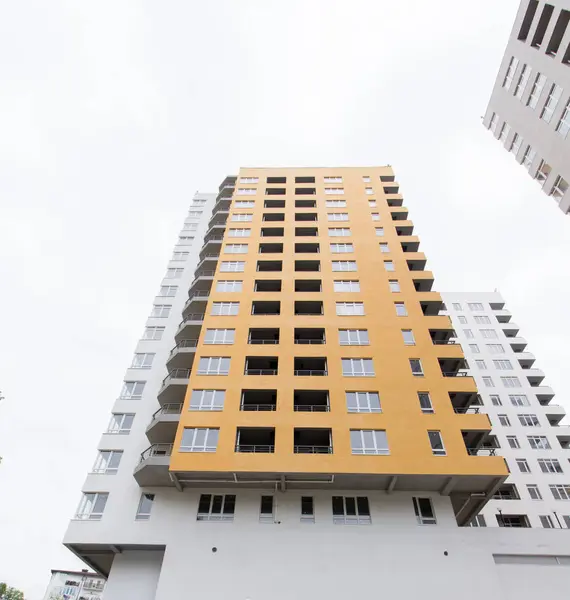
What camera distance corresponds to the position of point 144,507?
26.2 m

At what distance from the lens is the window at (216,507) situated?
25.3m

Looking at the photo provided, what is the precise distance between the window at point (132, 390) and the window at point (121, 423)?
1.44 metres

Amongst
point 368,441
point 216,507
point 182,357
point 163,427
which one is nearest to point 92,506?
point 163,427

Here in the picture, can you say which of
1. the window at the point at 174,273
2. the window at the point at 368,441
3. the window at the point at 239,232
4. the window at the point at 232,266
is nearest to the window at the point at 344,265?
the window at the point at 232,266

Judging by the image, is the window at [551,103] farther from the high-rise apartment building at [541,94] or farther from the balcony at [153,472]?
the balcony at [153,472]

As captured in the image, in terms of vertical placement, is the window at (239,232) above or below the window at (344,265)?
above

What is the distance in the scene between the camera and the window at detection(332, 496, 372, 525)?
979 inches

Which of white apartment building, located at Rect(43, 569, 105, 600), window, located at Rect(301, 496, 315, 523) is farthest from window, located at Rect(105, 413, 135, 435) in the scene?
white apartment building, located at Rect(43, 569, 105, 600)

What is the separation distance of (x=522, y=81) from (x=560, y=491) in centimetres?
3921

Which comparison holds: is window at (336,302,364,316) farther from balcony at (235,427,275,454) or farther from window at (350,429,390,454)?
balcony at (235,427,275,454)

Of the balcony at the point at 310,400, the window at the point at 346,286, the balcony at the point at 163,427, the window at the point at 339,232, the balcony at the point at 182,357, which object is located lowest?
the balcony at the point at 163,427

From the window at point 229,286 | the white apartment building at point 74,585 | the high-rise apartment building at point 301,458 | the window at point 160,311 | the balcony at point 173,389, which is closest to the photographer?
the high-rise apartment building at point 301,458

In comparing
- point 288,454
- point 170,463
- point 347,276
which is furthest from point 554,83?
point 170,463

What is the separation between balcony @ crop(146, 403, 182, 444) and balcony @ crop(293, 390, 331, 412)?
802 cm
